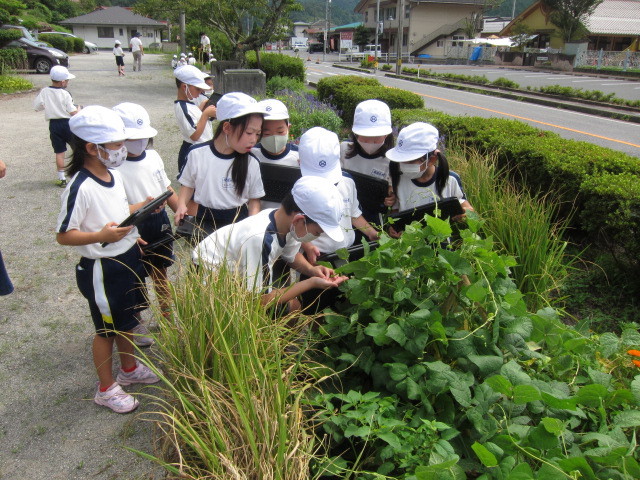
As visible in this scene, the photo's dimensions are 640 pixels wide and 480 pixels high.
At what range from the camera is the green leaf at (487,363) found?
74.6 inches

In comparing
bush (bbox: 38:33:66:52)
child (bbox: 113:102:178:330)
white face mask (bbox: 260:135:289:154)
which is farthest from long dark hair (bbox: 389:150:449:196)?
bush (bbox: 38:33:66:52)

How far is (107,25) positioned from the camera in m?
64.7

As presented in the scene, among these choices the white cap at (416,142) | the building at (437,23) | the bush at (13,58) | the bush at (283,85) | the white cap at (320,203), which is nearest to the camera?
the white cap at (320,203)

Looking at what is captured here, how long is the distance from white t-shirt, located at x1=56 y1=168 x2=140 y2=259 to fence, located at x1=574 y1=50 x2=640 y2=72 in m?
38.0

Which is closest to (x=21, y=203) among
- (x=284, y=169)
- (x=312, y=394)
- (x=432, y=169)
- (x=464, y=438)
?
(x=284, y=169)

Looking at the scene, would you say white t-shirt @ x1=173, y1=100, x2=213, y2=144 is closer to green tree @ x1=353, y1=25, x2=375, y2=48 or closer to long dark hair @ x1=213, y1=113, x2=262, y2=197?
long dark hair @ x1=213, y1=113, x2=262, y2=197

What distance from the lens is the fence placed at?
112ft

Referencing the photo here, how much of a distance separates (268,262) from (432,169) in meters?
1.48

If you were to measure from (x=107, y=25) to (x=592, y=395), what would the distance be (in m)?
73.9

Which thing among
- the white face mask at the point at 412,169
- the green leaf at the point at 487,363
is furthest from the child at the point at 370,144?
the green leaf at the point at 487,363

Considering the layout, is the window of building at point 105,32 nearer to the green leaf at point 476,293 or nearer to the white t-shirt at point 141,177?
the white t-shirt at point 141,177

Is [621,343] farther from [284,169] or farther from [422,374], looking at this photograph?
[284,169]

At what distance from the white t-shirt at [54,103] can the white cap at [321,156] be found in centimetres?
522

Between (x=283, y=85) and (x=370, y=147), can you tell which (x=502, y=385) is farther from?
(x=283, y=85)
